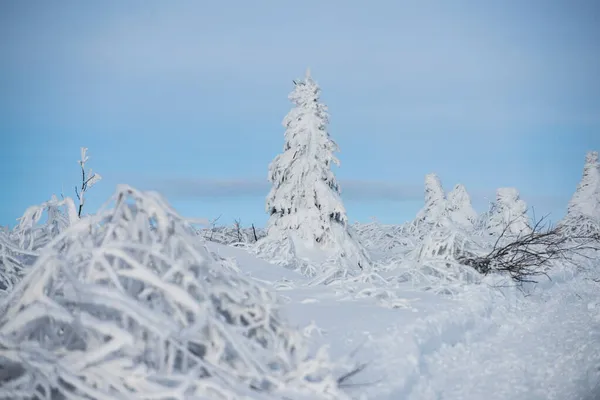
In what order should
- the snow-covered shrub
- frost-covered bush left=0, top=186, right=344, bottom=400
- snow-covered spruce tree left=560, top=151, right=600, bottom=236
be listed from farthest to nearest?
snow-covered spruce tree left=560, top=151, right=600, bottom=236 → the snow-covered shrub → frost-covered bush left=0, top=186, right=344, bottom=400

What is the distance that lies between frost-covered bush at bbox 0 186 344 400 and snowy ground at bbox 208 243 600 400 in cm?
57

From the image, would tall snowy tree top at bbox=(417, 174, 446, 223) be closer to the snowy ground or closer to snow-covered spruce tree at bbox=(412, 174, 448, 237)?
snow-covered spruce tree at bbox=(412, 174, 448, 237)

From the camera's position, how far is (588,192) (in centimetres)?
3531

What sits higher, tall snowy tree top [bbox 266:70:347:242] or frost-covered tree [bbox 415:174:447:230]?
frost-covered tree [bbox 415:174:447:230]

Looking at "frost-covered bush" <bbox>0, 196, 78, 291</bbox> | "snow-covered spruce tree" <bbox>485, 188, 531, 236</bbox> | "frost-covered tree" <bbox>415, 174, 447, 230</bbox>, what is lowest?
"frost-covered bush" <bbox>0, 196, 78, 291</bbox>

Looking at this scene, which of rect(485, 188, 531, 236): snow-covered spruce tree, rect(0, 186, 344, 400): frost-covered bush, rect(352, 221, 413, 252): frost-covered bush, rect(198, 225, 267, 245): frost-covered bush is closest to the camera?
rect(0, 186, 344, 400): frost-covered bush

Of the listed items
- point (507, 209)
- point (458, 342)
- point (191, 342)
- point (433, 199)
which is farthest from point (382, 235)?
point (191, 342)

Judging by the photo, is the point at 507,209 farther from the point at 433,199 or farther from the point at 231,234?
the point at 231,234

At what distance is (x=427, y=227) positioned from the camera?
28938 millimetres

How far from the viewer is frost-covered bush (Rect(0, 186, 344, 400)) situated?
7.84 feet

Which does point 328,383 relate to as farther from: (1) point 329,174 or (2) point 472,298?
(1) point 329,174

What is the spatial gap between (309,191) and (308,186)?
180 mm

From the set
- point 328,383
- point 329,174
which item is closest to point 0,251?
point 328,383

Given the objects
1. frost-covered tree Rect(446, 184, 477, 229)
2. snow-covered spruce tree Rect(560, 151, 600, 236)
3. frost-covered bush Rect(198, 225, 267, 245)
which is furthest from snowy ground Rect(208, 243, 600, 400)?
frost-covered tree Rect(446, 184, 477, 229)
